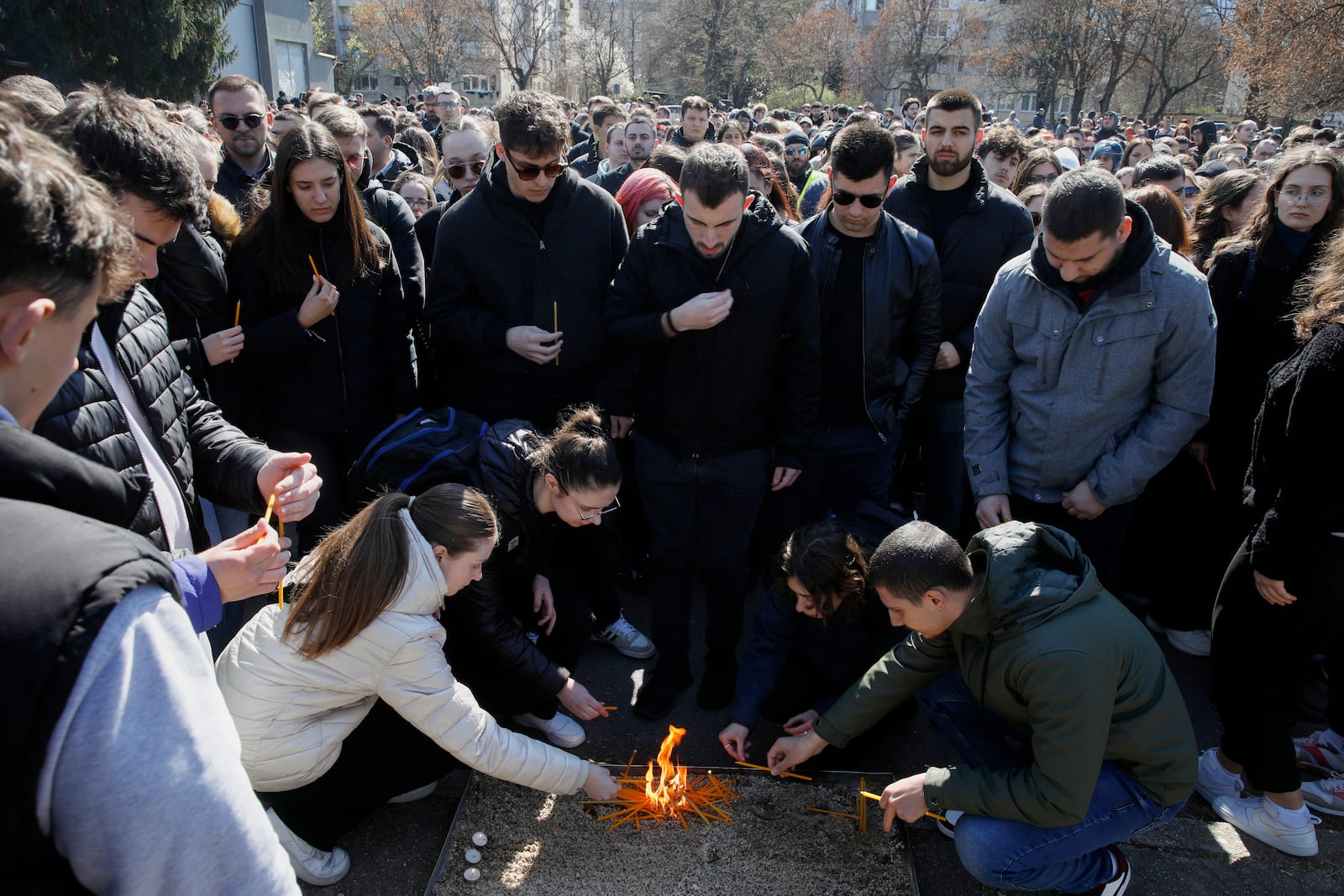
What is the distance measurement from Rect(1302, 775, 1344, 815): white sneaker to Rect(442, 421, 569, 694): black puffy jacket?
8.36 feet

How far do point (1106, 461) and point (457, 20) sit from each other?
157 ft

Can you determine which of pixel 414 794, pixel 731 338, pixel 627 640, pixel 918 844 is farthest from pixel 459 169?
pixel 918 844

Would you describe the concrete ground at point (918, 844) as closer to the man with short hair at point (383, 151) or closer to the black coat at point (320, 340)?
the black coat at point (320, 340)

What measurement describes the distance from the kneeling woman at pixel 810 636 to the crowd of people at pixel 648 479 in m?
0.02

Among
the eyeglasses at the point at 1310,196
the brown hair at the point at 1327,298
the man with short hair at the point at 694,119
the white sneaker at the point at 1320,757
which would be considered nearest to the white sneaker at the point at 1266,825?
the white sneaker at the point at 1320,757

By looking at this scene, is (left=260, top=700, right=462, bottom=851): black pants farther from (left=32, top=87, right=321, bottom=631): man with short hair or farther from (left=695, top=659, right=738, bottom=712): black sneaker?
(left=695, top=659, right=738, bottom=712): black sneaker

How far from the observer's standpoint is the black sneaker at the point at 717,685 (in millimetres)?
3539

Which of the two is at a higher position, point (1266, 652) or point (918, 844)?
point (1266, 652)

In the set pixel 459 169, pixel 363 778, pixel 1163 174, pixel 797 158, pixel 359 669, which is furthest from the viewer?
pixel 797 158

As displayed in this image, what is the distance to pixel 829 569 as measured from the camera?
9.96 ft

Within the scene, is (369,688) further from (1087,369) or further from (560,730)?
(1087,369)

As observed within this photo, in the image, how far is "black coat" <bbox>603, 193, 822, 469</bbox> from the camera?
335cm

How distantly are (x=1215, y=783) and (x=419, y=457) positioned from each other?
2.97 metres

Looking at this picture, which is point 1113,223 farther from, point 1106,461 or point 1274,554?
point 1274,554
